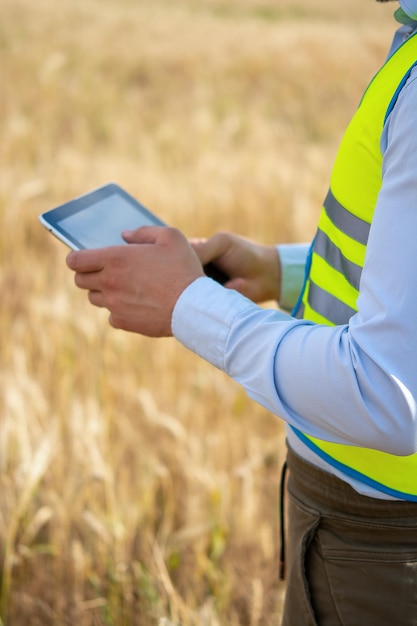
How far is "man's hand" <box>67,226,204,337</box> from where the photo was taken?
88 cm

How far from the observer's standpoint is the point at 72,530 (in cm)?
174

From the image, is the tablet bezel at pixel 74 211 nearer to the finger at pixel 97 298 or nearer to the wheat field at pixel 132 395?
the finger at pixel 97 298

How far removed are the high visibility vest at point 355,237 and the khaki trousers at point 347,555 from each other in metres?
0.04

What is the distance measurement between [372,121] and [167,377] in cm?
164

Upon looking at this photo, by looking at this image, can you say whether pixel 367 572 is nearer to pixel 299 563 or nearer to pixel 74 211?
pixel 299 563

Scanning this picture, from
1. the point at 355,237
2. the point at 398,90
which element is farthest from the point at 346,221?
the point at 398,90

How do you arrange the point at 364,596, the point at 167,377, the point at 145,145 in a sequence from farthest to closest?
the point at 145,145 → the point at 167,377 → the point at 364,596

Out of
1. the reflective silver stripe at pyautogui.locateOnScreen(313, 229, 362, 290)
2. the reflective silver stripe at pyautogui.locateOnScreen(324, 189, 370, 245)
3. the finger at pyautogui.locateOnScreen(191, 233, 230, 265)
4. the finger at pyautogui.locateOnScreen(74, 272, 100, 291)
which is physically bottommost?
the finger at pyautogui.locateOnScreen(191, 233, 230, 265)

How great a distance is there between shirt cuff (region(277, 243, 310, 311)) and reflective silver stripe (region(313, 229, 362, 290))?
280 mm

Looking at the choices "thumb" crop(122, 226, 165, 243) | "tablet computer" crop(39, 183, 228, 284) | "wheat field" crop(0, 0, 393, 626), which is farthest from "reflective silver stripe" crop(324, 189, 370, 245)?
"wheat field" crop(0, 0, 393, 626)

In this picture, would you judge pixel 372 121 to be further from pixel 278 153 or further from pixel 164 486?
pixel 278 153

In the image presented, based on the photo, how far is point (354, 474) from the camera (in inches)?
35.5

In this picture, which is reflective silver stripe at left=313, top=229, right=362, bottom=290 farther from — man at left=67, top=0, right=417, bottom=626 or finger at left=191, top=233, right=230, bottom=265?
finger at left=191, top=233, right=230, bottom=265

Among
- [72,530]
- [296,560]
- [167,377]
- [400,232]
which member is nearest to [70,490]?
[72,530]
